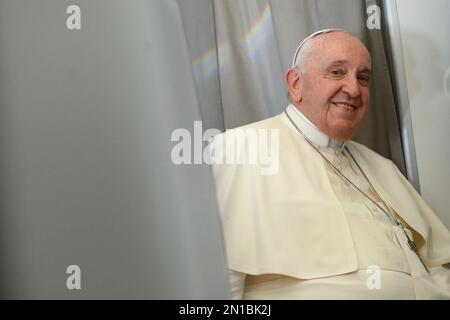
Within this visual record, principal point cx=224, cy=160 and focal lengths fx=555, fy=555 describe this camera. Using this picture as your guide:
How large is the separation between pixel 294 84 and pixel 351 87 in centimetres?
16

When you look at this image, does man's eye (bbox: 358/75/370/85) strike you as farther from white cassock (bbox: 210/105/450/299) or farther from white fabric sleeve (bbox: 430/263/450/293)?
white fabric sleeve (bbox: 430/263/450/293)

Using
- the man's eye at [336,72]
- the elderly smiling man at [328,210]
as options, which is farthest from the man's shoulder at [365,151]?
the man's eye at [336,72]

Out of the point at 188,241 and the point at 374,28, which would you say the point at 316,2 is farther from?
the point at 188,241

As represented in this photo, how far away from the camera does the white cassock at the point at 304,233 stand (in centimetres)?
138

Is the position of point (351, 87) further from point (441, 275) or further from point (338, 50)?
point (441, 275)

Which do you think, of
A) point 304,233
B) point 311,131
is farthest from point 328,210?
point 311,131

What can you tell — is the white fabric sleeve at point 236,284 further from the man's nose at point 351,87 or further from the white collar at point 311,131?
the man's nose at point 351,87

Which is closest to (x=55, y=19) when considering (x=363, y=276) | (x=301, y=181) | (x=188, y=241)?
(x=188, y=241)

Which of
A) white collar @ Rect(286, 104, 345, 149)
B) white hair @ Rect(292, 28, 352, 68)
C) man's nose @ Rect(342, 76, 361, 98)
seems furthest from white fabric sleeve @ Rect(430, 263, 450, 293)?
white hair @ Rect(292, 28, 352, 68)

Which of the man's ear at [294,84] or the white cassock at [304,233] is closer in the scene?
the white cassock at [304,233]

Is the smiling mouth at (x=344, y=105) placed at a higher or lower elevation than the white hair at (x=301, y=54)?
lower

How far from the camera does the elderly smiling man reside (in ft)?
4.55

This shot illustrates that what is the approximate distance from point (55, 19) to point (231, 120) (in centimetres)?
50

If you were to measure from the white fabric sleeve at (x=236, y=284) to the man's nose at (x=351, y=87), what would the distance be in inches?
23.1
